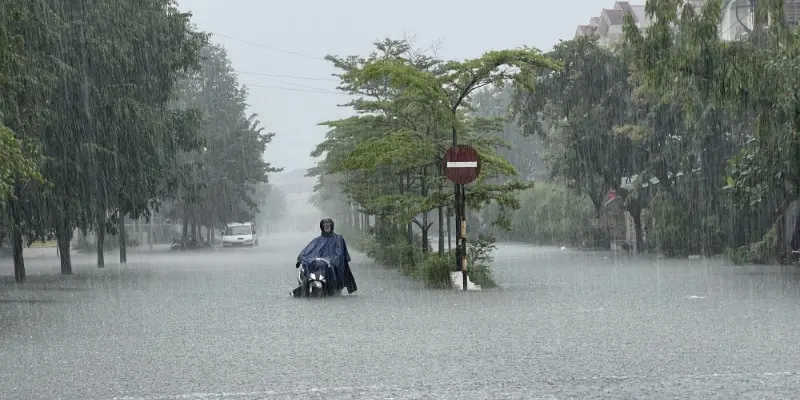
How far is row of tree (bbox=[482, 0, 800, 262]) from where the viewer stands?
2281 centimetres

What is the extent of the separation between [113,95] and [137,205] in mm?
5907

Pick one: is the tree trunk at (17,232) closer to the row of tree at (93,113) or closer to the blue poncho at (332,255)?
the row of tree at (93,113)

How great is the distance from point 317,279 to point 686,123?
11276 millimetres

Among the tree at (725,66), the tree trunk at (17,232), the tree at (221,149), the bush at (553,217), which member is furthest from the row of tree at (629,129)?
the tree at (221,149)

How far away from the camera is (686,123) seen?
28016 millimetres

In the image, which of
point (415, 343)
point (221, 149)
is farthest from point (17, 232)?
point (221, 149)

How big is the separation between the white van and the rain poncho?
57951 millimetres

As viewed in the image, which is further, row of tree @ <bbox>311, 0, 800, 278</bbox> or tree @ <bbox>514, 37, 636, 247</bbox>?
tree @ <bbox>514, 37, 636, 247</bbox>

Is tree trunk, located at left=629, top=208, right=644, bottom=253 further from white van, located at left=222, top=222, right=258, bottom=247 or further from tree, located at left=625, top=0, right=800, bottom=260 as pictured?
white van, located at left=222, top=222, right=258, bottom=247

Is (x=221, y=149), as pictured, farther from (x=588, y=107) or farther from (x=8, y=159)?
(x=8, y=159)

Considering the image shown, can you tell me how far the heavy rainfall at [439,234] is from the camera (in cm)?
1071

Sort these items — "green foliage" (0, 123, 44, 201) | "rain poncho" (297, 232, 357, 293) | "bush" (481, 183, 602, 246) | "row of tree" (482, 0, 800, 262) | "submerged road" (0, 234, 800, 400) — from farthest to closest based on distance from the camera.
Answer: "bush" (481, 183, 602, 246) → "row of tree" (482, 0, 800, 262) → "rain poncho" (297, 232, 357, 293) → "green foliage" (0, 123, 44, 201) → "submerged road" (0, 234, 800, 400)

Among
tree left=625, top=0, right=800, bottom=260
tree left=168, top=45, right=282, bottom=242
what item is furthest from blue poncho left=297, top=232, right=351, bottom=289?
tree left=168, top=45, right=282, bottom=242

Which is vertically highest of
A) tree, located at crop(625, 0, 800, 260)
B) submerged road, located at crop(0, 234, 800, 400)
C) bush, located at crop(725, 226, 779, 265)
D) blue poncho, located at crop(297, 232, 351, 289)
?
tree, located at crop(625, 0, 800, 260)
